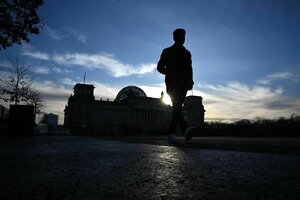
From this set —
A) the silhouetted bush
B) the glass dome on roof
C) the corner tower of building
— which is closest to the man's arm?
the silhouetted bush

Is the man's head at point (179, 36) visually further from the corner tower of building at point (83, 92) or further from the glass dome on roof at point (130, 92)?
the glass dome on roof at point (130, 92)

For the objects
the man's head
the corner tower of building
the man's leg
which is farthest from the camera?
the corner tower of building

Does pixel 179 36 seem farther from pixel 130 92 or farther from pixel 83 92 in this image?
pixel 130 92

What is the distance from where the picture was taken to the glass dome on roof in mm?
120062

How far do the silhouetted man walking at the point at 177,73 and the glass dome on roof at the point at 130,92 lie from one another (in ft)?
364

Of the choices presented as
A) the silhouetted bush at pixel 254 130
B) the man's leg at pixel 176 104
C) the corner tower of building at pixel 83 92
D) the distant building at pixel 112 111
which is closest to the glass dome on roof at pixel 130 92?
the distant building at pixel 112 111

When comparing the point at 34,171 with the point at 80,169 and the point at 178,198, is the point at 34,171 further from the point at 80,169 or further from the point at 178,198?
the point at 178,198

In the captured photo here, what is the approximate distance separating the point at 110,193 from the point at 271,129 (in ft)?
53.3

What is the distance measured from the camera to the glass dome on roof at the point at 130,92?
120 meters

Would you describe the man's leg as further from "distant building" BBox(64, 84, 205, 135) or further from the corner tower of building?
the corner tower of building

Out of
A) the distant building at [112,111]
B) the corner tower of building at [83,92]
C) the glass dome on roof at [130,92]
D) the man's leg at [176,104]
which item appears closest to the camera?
the man's leg at [176,104]

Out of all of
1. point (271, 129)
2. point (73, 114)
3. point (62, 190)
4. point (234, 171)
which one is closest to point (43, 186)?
point (62, 190)

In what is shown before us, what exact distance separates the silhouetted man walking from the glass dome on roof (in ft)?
364

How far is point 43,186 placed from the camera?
189 cm
